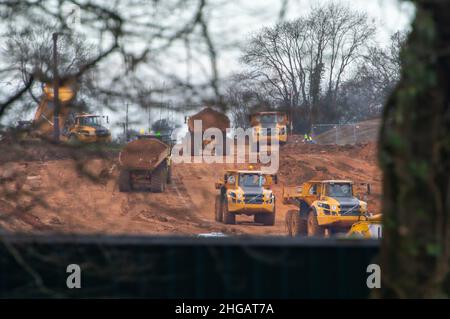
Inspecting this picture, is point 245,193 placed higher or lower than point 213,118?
lower

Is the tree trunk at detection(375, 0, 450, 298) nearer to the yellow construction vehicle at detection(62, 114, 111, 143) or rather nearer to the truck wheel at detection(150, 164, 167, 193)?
the yellow construction vehicle at detection(62, 114, 111, 143)

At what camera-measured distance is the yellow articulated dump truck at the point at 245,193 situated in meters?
28.0

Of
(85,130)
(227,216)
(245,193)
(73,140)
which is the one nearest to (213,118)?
(73,140)

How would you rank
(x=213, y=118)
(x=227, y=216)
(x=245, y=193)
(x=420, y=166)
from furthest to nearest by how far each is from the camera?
(x=227, y=216), (x=245, y=193), (x=213, y=118), (x=420, y=166)

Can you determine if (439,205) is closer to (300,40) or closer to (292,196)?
(300,40)

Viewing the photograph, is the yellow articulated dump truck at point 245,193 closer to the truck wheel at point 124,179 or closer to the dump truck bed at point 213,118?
the truck wheel at point 124,179

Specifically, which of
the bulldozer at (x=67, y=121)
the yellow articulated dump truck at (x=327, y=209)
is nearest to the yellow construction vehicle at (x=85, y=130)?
the bulldozer at (x=67, y=121)

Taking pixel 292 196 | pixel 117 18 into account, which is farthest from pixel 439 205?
pixel 292 196

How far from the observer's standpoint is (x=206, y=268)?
302 inches

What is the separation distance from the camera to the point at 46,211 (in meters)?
7.38

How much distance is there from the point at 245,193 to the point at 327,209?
4244 mm

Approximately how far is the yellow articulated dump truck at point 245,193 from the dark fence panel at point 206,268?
19802mm

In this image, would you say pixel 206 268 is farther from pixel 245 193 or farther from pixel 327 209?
pixel 245 193

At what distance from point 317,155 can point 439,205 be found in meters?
43.0
